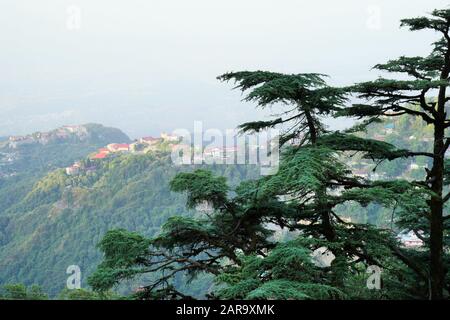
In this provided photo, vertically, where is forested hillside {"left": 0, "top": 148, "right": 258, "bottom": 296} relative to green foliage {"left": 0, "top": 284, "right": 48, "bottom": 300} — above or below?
below

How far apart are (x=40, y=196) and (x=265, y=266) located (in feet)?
238

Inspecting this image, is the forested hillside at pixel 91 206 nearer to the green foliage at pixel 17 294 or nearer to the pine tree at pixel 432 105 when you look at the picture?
the green foliage at pixel 17 294

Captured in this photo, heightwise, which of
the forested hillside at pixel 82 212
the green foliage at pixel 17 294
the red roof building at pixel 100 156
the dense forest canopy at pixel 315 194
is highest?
the dense forest canopy at pixel 315 194

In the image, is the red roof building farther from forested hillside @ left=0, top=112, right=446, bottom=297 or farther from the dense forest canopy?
the dense forest canopy

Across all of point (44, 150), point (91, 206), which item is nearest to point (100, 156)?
point (91, 206)

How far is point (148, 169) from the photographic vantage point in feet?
233

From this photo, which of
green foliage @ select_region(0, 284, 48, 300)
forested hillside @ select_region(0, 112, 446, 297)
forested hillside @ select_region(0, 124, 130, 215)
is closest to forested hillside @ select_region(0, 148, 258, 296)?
forested hillside @ select_region(0, 112, 446, 297)

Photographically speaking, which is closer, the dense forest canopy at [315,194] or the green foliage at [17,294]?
the dense forest canopy at [315,194]

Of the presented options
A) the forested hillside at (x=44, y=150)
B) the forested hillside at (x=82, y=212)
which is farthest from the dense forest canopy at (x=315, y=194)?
the forested hillside at (x=44, y=150)

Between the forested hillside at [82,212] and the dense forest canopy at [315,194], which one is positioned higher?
the dense forest canopy at [315,194]

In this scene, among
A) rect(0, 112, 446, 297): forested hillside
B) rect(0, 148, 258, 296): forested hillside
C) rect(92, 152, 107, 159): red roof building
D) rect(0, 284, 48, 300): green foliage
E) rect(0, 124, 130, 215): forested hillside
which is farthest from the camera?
rect(0, 124, 130, 215): forested hillside
